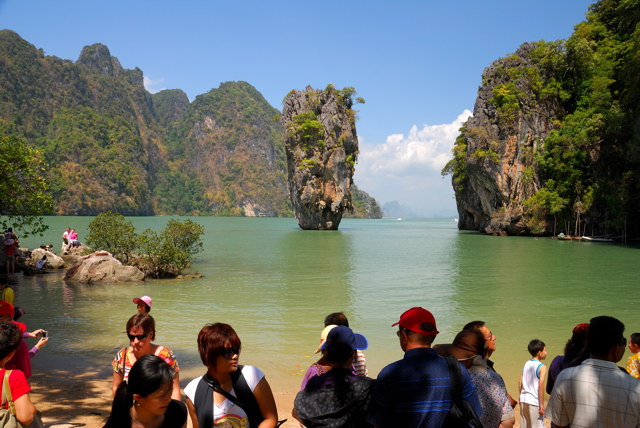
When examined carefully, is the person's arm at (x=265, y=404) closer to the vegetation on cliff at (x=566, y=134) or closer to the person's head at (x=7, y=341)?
the person's head at (x=7, y=341)

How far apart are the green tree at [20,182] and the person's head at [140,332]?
12052 mm

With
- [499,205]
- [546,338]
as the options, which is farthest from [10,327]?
[499,205]

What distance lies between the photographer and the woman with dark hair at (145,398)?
2.28 metres

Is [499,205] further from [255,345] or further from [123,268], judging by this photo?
[255,345]

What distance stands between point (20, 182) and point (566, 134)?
4029cm

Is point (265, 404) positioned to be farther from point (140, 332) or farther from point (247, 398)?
point (140, 332)

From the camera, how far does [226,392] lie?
267 centimetres

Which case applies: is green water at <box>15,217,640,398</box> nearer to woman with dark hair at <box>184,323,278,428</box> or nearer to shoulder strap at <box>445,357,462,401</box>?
woman with dark hair at <box>184,323,278,428</box>

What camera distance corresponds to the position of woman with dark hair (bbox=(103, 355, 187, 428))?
2277 millimetres

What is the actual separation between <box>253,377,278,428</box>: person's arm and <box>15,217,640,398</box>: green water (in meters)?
4.27

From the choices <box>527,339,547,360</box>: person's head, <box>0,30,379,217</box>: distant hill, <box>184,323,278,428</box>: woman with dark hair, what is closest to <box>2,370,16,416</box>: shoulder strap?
<box>184,323,278,428</box>: woman with dark hair

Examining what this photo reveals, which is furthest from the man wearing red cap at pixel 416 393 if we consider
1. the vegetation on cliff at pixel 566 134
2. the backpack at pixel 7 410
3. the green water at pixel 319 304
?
the vegetation on cliff at pixel 566 134

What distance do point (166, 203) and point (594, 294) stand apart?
168664mm

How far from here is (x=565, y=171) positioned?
134 feet
